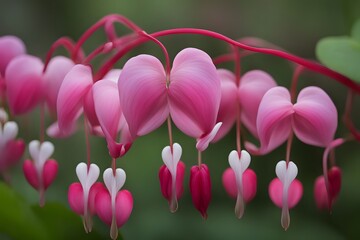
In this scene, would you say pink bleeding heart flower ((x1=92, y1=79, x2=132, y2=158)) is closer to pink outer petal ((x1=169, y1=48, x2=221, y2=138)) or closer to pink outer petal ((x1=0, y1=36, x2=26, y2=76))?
pink outer petal ((x1=169, y1=48, x2=221, y2=138))

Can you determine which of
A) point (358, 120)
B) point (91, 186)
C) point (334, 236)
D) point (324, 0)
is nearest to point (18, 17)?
point (324, 0)

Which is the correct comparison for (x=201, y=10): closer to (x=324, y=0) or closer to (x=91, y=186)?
(x=324, y=0)

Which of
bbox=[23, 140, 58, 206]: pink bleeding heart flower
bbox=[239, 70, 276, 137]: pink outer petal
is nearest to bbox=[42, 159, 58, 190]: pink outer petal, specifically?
bbox=[23, 140, 58, 206]: pink bleeding heart flower

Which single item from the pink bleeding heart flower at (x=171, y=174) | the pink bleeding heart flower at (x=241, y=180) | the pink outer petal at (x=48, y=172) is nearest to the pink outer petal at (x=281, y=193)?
the pink bleeding heart flower at (x=241, y=180)

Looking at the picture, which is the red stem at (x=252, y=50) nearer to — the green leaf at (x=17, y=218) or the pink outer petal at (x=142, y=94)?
the pink outer petal at (x=142, y=94)

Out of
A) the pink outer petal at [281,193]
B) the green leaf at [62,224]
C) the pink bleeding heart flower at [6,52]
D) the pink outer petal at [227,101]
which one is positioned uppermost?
the pink bleeding heart flower at [6,52]
